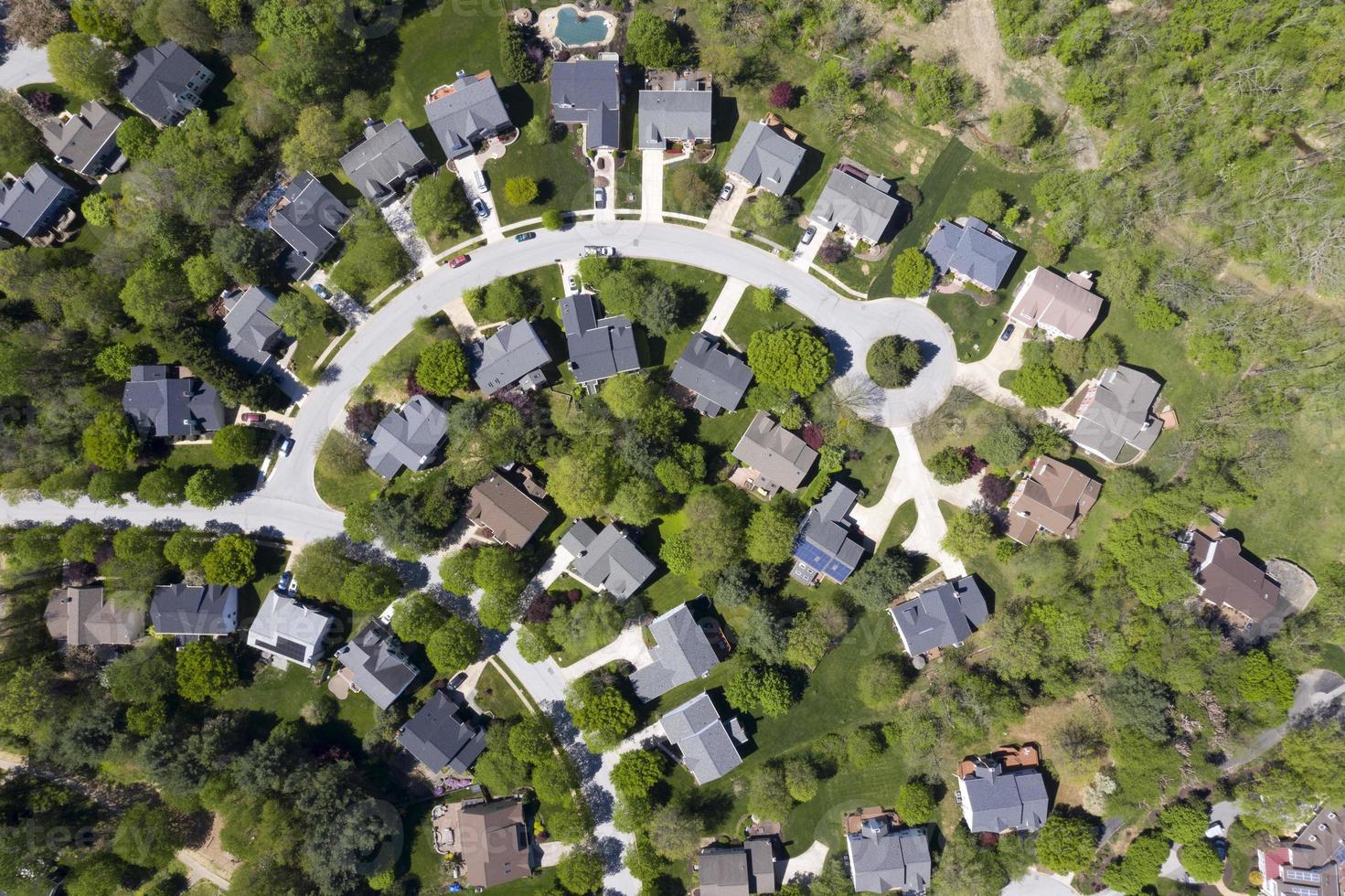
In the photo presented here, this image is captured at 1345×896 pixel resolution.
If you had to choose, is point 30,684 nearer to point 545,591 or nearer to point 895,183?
point 545,591

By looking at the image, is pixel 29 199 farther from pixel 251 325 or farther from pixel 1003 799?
pixel 1003 799

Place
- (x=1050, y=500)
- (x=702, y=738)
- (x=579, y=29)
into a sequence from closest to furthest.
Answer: (x=702, y=738) < (x=1050, y=500) < (x=579, y=29)

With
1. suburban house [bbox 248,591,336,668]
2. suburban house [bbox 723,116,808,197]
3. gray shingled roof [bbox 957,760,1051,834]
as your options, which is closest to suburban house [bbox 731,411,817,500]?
suburban house [bbox 723,116,808,197]

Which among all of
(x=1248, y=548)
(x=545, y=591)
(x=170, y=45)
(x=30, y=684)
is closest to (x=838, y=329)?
(x=545, y=591)

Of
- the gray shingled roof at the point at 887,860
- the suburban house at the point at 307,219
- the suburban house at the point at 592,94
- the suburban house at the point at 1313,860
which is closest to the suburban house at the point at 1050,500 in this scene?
the gray shingled roof at the point at 887,860

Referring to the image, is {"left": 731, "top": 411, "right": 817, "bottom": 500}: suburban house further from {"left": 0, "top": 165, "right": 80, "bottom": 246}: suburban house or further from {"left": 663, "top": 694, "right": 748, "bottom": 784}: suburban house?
{"left": 0, "top": 165, "right": 80, "bottom": 246}: suburban house

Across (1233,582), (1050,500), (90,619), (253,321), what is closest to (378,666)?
(90,619)
